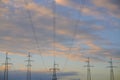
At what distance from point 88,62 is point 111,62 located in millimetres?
12626

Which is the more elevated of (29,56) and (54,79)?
(29,56)

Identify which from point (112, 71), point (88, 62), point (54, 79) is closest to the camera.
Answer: point (54, 79)

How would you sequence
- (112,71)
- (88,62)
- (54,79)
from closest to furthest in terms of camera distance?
(54,79)
(112,71)
(88,62)

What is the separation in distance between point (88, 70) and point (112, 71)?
17208 millimetres

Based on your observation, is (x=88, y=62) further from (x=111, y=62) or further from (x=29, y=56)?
(x=29, y=56)

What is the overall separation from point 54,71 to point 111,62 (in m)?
21.2

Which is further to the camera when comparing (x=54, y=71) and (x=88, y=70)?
(x=88, y=70)

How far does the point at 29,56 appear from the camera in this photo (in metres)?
103

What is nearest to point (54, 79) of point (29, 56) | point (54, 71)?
point (54, 71)

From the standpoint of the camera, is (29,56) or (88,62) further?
(88,62)

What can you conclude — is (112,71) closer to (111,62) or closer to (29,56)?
(111,62)

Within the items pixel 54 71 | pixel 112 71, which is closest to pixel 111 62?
pixel 112 71

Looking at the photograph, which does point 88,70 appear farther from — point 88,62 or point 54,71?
point 54,71

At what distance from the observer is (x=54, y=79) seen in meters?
89.2
